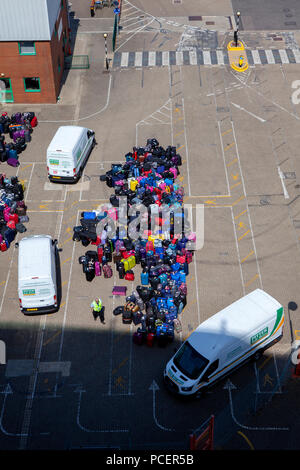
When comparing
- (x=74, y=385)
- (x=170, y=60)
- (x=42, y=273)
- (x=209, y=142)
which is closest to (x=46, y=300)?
(x=42, y=273)

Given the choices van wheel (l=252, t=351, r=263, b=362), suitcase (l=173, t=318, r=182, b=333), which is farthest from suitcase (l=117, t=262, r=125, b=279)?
van wheel (l=252, t=351, r=263, b=362)

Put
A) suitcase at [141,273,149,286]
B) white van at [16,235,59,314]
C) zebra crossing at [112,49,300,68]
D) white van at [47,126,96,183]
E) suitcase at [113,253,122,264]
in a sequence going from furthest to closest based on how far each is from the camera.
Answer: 1. zebra crossing at [112,49,300,68]
2. white van at [47,126,96,183]
3. suitcase at [113,253,122,264]
4. suitcase at [141,273,149,286]
5. white van at [16,235,59,314]

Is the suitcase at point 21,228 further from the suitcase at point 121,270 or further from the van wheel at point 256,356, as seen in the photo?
the van wheel at point 256,356

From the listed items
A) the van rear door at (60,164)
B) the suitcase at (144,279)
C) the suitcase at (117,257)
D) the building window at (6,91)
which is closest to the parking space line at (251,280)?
the suitcase at (144,279)

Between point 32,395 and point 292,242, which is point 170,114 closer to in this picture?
point 292,242

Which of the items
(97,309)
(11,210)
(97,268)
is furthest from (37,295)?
(11,210)

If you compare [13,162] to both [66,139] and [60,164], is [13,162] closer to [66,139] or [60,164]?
[60,164]

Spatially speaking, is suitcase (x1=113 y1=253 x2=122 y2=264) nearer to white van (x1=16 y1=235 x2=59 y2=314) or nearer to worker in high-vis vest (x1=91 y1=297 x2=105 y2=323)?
worker in high-vis vest (x1=91 y1=297 x2=105 y2=323)
